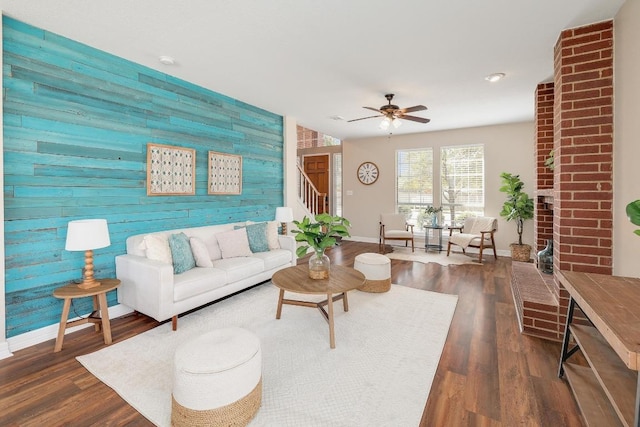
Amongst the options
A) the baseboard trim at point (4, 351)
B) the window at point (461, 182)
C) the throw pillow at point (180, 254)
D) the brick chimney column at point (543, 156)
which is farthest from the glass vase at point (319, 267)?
the window at point (461, 182)

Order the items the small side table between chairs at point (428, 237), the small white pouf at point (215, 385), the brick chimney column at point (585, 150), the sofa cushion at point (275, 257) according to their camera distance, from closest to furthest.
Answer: the small white pouf at point (215, 385) → the brick chimney column at point (585, 150) → the sofa cushion at point (275, 257) → the small side table between chairs at point (428, 237)

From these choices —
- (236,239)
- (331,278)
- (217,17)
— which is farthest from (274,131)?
(331,278)

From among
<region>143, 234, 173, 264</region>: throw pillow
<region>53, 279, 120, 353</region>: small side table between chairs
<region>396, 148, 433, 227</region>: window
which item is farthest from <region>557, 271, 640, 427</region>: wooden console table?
<region>396, 148, 433, 227</region>: window

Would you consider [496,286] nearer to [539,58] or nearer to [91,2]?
[539,58]

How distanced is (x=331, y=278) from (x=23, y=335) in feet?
8.75

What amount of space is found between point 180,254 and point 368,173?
5319 mm

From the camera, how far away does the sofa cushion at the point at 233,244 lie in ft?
12.5

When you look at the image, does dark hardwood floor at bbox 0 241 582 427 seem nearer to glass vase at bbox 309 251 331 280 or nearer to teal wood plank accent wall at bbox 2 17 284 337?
teal wood plank accent wall at bbox 2 17 284 337

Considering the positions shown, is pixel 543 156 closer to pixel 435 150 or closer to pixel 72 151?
pixel 435 150

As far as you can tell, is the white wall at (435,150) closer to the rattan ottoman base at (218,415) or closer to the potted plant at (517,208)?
the potted plant at (517,208)

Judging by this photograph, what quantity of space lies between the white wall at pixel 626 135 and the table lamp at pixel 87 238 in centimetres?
409

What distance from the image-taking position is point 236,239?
390cm

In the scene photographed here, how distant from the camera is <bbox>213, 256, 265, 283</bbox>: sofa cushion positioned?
337cm

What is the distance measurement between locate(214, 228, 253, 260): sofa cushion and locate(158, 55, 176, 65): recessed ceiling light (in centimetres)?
202
